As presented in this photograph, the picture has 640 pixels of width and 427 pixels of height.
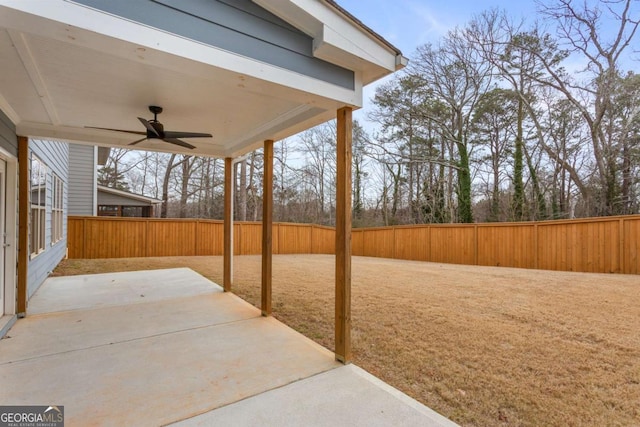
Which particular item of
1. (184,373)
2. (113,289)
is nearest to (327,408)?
(184,373)

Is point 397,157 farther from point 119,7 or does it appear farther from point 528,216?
point 119,7

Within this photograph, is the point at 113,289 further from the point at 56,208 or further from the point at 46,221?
the point at 56,208

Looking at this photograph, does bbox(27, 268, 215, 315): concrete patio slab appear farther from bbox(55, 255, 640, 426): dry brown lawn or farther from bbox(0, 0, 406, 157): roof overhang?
bbox(0, 0, 406, 157): roof overhang

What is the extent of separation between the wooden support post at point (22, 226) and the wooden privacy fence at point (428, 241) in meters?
7.13

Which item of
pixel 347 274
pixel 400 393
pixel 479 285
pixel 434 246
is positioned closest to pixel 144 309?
pixel 347 274

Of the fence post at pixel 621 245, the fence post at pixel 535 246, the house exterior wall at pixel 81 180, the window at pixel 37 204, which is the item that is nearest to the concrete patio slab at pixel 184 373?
the window at pixel 37 204

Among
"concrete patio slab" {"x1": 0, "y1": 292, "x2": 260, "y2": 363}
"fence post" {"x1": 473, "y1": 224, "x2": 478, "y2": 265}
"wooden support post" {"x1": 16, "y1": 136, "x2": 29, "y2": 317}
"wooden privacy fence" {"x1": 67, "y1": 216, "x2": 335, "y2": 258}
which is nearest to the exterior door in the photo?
"wooden support post" {"x1": 16, "y1": 136, "x2": 29, "y2": 317}

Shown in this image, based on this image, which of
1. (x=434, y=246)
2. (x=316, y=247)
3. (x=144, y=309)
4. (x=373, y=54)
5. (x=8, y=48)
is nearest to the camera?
(x=8, y=48)

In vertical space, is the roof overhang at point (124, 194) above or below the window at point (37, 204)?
above

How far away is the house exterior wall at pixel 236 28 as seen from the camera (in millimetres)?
1689

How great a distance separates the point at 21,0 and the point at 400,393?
3.10 m

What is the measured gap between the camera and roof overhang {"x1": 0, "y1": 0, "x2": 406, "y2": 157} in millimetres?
1586

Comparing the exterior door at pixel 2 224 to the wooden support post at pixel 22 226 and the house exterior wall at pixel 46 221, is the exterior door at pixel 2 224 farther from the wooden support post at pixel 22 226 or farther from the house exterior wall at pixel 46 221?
the house exterior wall at pixel 46 221

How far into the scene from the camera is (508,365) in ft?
8.53
